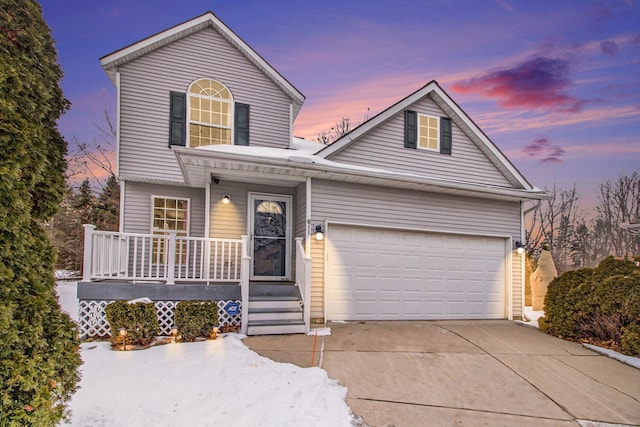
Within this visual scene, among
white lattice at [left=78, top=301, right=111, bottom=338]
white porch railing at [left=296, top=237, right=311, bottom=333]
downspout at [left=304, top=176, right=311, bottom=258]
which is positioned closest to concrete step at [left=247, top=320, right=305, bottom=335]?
white porch railing at [left=296, top=237, right=311, bottom=333]

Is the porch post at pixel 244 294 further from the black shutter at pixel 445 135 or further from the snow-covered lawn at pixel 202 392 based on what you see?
the black shutter at pixel 445 135

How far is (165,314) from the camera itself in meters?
6.33

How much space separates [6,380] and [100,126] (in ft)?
62.2

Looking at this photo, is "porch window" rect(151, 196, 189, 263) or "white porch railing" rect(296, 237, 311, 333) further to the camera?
"porch window" rect(151, 196, 189, 263)

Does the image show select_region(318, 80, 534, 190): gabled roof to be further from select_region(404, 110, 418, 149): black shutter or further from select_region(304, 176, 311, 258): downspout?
select_region(304, 176, 311, 258): downspout

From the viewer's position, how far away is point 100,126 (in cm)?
1784

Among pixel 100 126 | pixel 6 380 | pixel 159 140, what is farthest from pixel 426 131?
pixel 100 126

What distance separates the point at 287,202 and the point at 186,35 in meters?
5.64

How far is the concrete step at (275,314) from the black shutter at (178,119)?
5.15 metres

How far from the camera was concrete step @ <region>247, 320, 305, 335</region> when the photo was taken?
6316 millimetres

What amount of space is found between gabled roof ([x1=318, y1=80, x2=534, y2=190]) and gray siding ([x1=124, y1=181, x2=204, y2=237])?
4.54 m

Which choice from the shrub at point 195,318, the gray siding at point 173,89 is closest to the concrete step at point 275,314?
the shrub at point 195,318

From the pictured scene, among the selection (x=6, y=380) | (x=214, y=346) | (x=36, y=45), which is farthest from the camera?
(x=214, y=346)

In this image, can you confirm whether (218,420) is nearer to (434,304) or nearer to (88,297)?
(88,297)
